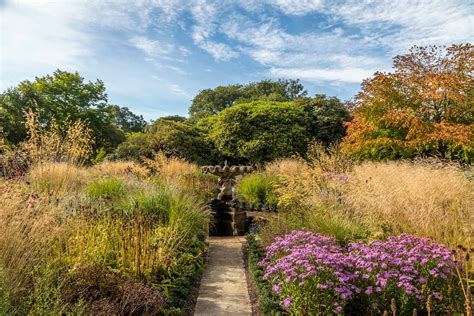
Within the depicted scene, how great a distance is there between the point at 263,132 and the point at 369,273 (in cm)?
1462

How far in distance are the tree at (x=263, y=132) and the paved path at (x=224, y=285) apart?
11324 millimetres

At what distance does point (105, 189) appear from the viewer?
22.9ft

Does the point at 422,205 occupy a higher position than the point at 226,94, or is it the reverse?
the point at 226,94

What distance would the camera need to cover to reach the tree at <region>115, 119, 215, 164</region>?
1742cm

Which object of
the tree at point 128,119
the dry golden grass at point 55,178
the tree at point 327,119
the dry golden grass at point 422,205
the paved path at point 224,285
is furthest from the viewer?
the tree at point 128,119

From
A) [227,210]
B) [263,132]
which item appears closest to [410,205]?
[227,210]

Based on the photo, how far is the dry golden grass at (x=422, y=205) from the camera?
164 inches

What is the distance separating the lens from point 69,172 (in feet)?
23.7

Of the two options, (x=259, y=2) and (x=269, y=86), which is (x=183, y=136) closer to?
(x=259, y=2)

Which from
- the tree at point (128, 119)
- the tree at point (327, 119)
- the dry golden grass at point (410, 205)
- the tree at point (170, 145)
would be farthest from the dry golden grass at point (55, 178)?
the tree at point (128, 119)

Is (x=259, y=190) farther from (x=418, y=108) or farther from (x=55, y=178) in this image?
(x=418, y=108)

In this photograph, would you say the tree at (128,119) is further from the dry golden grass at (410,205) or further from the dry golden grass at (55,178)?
the dry golden grass at (410,205)

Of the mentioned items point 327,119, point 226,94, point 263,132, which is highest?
point 226,94

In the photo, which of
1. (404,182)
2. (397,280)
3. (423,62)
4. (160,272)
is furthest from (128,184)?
(423,62)
